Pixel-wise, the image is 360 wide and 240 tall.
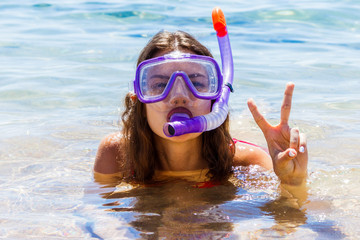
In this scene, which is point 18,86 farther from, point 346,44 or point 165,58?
point 346,44

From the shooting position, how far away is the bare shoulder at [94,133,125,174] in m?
3.76

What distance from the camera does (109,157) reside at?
378 cm

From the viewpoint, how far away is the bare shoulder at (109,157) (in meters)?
3.76

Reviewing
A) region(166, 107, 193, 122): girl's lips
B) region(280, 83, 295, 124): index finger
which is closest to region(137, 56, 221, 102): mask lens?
region(166, 107, 193, 122): girl's lips

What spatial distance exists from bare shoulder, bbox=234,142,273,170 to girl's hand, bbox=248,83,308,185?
471mm

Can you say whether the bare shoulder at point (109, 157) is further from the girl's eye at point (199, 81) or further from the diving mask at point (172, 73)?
the girl's eye at point (199, 81)

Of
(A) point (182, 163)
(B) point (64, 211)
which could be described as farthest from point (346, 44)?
(B) point (64, 211)

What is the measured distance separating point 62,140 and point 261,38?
5.48m

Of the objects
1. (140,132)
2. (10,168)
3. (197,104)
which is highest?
(197,104)

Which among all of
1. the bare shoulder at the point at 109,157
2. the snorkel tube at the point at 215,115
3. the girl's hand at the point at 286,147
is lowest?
the bare shoulder at the point at 109,157

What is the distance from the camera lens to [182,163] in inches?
144

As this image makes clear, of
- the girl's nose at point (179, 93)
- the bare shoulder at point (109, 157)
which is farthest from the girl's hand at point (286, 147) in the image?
the bare shoulder at point (109, 157)

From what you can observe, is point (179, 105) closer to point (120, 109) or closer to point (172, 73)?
point (172, 73)

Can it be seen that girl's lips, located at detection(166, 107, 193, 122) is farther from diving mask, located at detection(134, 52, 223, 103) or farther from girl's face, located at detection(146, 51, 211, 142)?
diving mask, located at detection(134, 52, 223, 103)
